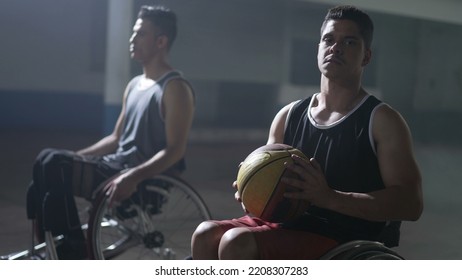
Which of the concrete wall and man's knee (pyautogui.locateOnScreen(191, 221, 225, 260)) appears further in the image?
the concrete wall

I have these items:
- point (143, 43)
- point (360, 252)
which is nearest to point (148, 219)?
point (143, 43)

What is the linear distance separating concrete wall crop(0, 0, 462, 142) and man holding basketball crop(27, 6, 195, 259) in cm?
7

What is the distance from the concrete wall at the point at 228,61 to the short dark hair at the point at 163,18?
4 centimetres

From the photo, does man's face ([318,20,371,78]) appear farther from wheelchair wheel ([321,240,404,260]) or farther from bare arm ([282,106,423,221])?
wheelchair wheel ([321,240,404,260])

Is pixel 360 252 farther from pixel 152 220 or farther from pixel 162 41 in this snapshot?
pixel 162 41

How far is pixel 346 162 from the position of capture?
2.26 metres

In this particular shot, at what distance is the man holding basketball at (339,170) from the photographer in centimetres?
213

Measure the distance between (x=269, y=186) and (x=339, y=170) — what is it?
29cm

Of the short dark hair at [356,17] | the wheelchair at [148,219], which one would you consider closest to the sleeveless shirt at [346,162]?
the short dark hair at [356,17]

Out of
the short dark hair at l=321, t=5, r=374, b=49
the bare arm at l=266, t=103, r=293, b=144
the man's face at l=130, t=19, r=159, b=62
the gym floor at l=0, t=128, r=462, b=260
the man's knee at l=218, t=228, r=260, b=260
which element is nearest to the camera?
the man's knee at l=218, t=228, r=260, b=260

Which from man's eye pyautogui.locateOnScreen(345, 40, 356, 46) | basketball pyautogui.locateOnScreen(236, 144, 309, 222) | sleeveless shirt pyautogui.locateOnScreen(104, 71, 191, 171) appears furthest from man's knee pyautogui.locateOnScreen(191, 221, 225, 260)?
sleeveless shirt pyautogui.locateOnScreen(104, 71, 191, 171)

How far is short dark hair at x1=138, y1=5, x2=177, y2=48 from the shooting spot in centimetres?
322
